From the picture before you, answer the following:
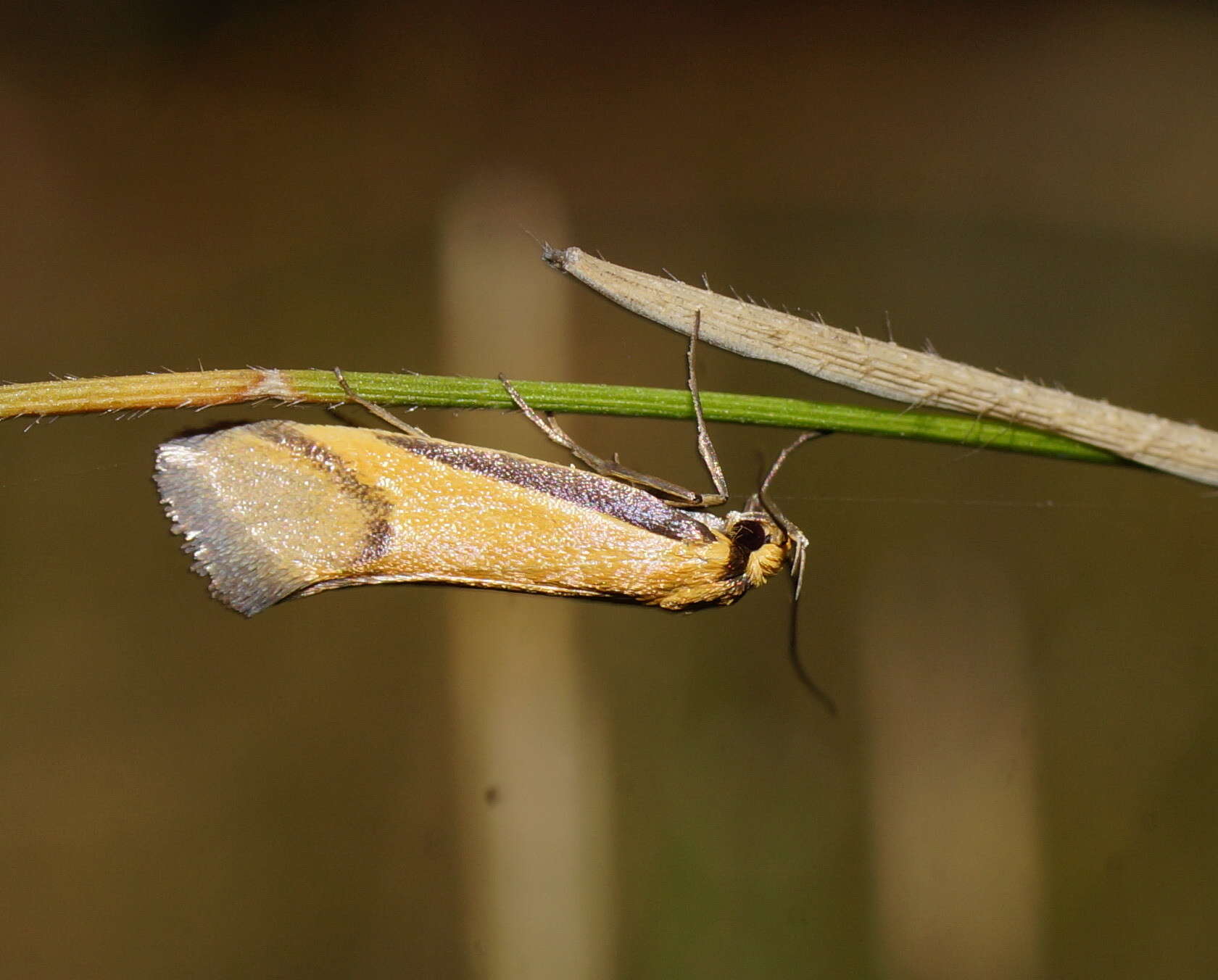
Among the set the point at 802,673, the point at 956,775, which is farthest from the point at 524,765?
the point at 956,775

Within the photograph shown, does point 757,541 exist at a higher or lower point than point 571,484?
lower

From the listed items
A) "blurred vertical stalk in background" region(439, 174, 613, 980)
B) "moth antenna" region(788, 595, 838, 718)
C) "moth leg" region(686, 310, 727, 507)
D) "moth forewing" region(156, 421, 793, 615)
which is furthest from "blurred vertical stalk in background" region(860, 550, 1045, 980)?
"moth forewing" region(156, 421, 793, 615)

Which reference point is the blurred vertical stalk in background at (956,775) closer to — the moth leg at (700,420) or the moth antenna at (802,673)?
the moth antenna at (802,673)

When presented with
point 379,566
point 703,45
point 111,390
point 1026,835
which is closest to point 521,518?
point 379,566

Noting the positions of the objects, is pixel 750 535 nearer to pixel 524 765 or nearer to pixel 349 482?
pixel 349 482

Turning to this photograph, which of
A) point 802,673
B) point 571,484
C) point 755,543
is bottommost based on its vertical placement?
point 802,673

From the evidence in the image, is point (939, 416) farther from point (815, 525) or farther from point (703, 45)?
point (703, 45)

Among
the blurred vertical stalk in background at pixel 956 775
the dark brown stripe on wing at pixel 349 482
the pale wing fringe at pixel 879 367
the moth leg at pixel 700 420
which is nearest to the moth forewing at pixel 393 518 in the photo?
the dark brown stripe on wing at pixel 349 482

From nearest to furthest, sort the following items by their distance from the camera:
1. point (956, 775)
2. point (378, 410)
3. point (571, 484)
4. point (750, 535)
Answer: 1. point (378, 410)
2. point (571, 484)
3. point (750, 535)
4. point (956, 775)
